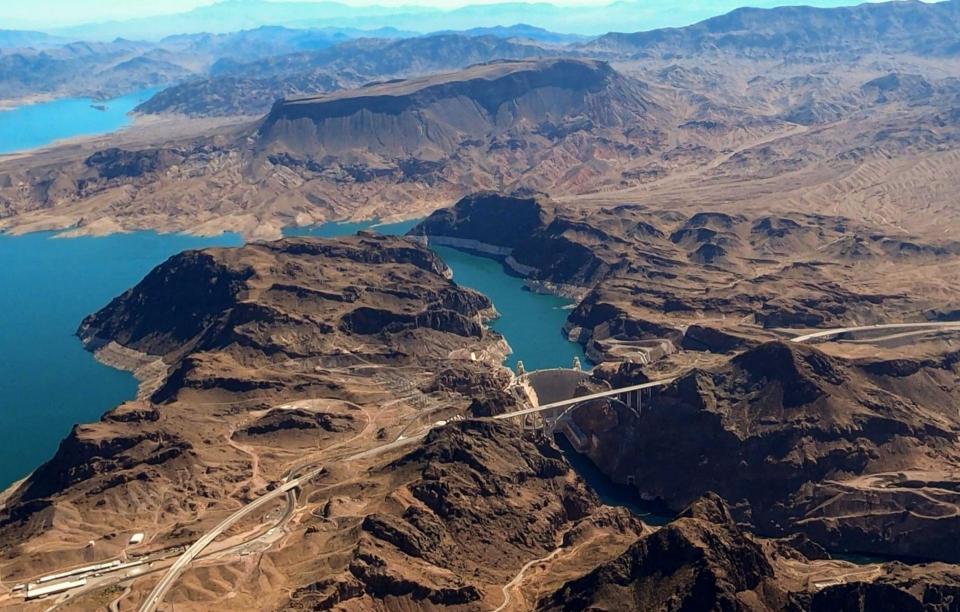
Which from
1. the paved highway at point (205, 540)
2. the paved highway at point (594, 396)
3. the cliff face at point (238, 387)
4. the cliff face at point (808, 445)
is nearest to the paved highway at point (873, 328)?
the cliff face at point (808, 445)

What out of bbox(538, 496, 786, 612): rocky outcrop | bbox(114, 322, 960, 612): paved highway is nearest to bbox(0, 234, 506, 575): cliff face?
bbox(114, 322, 960, 612): paved highway

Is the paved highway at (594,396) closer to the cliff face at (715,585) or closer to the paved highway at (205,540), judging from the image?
the paved highway at (205,540)

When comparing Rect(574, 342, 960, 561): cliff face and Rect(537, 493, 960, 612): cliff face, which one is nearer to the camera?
Rect(537, 493, 960, 612): cliff face

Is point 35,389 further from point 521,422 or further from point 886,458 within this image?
point 886,458

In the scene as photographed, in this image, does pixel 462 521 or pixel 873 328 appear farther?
pixel 873 328

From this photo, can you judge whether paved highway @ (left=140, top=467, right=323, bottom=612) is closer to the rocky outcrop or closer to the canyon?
the canyon

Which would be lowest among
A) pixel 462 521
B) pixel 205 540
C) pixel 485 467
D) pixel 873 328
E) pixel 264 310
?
pixel 873 328

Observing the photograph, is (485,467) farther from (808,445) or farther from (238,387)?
(238,387)

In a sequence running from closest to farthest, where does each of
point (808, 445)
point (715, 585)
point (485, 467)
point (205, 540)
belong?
1. point (715, 585)
2. point (205, 540)
3. point (485, 467)
4. point (808, 445)

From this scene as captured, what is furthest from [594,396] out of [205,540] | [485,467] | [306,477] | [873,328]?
[873,328]
